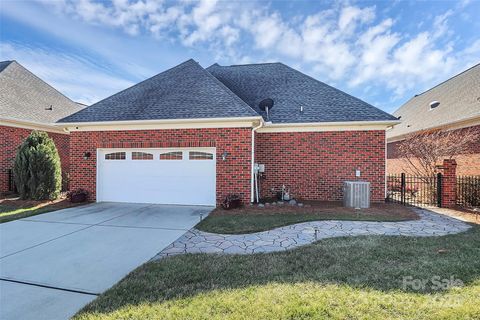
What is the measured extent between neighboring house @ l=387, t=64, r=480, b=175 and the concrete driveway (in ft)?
41.0

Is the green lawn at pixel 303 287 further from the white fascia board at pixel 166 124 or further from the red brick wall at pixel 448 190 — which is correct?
the red brick wall at pixel 448 190

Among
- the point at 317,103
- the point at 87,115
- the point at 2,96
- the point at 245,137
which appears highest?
the point at 2,96

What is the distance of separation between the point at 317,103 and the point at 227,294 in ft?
30.6

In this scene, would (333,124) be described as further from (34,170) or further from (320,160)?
(34,170)

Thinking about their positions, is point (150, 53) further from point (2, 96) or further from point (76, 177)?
point (2, 96)

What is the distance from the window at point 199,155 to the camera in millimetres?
9141

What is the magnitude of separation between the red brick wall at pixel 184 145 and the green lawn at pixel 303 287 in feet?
14.9

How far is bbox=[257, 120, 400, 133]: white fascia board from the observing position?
926cm

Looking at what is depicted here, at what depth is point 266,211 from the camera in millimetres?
7879

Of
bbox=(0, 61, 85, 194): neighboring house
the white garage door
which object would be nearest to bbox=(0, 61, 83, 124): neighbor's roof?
bbox=(0, 61, 85, 194): neighboring house

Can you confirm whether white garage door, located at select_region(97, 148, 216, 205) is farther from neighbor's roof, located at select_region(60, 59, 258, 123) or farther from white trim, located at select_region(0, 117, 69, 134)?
white trim, located at select_region(0, 117, 69, 134)

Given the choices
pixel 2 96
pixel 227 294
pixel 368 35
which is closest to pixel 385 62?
pixel 368 35

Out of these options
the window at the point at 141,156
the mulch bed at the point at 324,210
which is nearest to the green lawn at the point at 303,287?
the mulch bed at the point at 324,210

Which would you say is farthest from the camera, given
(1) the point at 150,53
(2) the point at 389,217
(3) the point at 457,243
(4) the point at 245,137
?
(1) the point at 150,53
